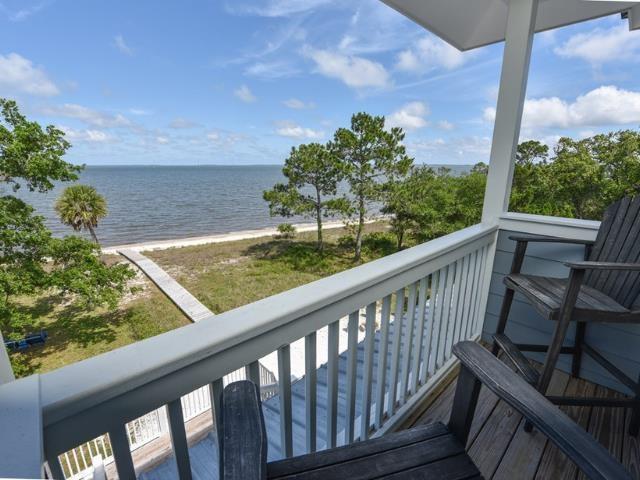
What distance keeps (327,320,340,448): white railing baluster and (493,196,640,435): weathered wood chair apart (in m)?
0.95

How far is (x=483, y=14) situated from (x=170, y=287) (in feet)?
38.3

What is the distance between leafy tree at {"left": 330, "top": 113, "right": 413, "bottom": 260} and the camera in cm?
1124

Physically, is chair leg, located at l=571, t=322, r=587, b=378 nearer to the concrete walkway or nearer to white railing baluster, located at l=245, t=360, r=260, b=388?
white railing baluster, located at l=245, t=360, r=260, b=388

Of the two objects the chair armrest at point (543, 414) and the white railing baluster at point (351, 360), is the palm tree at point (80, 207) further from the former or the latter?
the chair armrest at point (543, 414)

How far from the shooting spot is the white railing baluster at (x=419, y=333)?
55.1 inches

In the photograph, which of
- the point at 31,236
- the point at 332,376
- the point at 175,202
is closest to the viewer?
the point at 332,376

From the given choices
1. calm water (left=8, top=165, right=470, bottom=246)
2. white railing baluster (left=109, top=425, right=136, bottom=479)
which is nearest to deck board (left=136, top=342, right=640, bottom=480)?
white railing baluster (left=109, top=425, right=136, bottom=479)

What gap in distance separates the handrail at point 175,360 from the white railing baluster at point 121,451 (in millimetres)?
25

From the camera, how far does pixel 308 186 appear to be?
12.9 metres

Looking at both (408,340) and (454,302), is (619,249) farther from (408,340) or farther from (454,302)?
(408,340)

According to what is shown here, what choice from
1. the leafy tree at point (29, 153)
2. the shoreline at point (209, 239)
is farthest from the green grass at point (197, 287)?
the leafy tree at point (29, 153)

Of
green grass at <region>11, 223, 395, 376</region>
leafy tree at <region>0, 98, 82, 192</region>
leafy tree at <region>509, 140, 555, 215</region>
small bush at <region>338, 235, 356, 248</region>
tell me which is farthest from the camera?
small bush at <region>338, 235, 356, 248</region>

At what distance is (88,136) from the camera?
4.96m

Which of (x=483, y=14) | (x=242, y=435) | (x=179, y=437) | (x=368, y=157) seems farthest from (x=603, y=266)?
(x=368, y=157)
